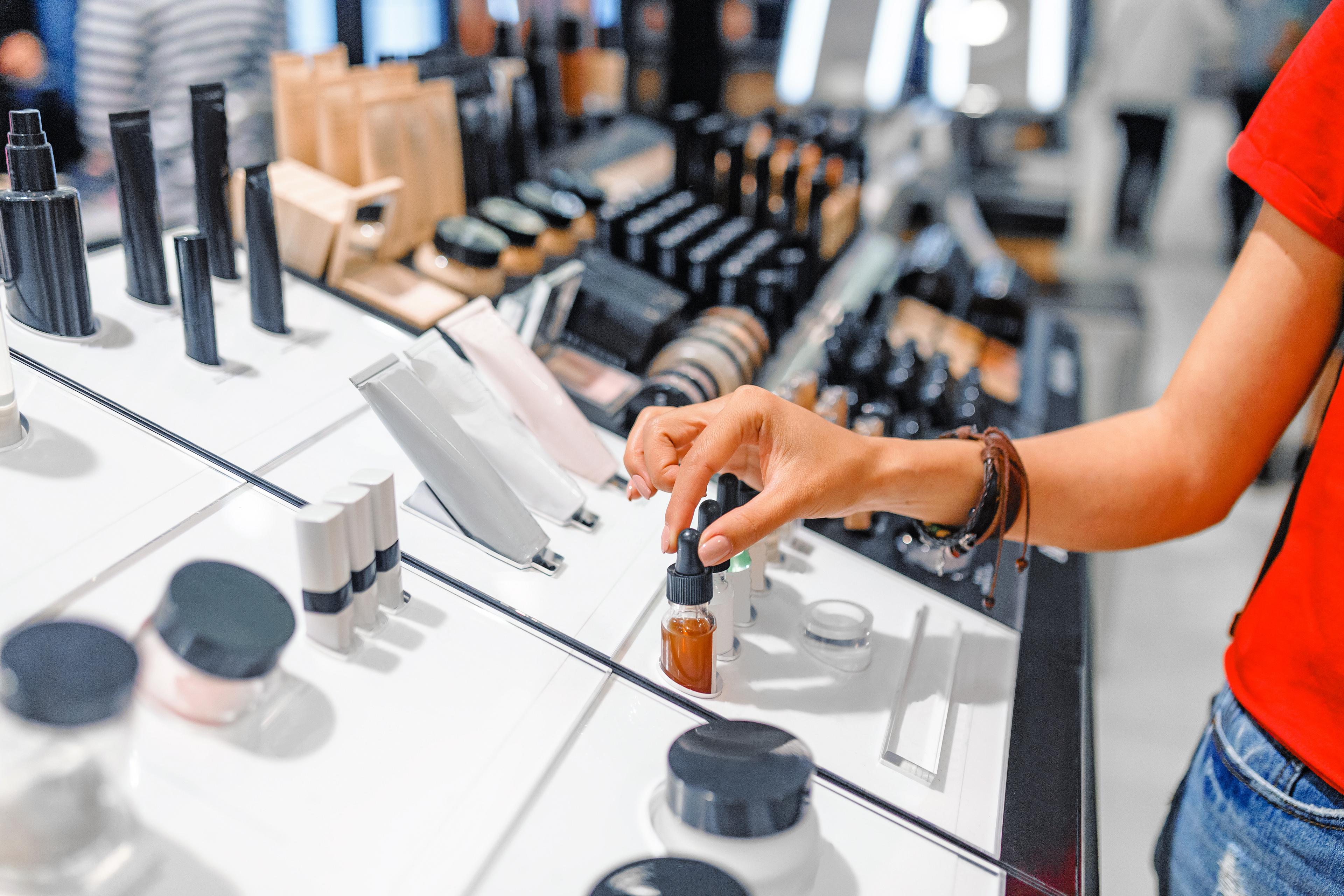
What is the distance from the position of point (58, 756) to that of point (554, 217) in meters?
1.30

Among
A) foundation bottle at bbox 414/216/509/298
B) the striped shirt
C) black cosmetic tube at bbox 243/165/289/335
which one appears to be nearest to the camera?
black cosmetic tube at bbox 243/165/289/335

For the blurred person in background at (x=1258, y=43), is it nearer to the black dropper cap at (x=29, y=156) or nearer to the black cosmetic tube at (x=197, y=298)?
the black cosmetic tube at (x=197, y=298)

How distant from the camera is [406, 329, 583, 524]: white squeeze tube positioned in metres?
1.01

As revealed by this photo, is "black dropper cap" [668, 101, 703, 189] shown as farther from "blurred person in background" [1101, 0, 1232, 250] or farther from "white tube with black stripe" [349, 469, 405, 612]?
"blurred person in background" [1101, 0, 1232, 250]

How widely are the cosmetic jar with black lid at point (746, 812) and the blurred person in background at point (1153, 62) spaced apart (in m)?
5.99

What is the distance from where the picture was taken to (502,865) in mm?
653

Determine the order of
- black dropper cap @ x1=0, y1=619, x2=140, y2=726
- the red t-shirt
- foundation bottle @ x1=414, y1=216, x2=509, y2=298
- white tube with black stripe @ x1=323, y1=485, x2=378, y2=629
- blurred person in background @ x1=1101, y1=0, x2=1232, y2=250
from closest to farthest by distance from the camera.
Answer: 1. black dropper cap @ x1=0, y1=619, x2=140, y2=726
2. white tube with black stripe @ x1=323, y1=485, x2=378, y2=629
3. the red t-shirt
4. foundation bottle @ x1=414, y1=216, x2=509, y2=298
5. blurred person in background @ x1=1101, y1=0, x2=1232, y2=250

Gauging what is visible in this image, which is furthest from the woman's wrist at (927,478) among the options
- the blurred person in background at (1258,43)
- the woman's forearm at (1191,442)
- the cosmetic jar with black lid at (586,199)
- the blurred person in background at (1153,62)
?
the blurred person in background at (1258,43)

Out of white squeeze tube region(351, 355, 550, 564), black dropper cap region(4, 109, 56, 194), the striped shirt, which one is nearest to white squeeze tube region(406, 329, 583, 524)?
white squeeze tube region(351, 355, 550, 564)

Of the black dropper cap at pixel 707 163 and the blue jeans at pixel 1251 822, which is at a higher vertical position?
the black dropper cap at pixel 707 163

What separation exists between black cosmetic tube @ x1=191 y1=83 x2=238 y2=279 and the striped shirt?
16 centimetres

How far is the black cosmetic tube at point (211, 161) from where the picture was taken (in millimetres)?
1165

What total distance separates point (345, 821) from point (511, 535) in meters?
A: 0.36

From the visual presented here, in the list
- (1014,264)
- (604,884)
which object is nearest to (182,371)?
(604,884)
